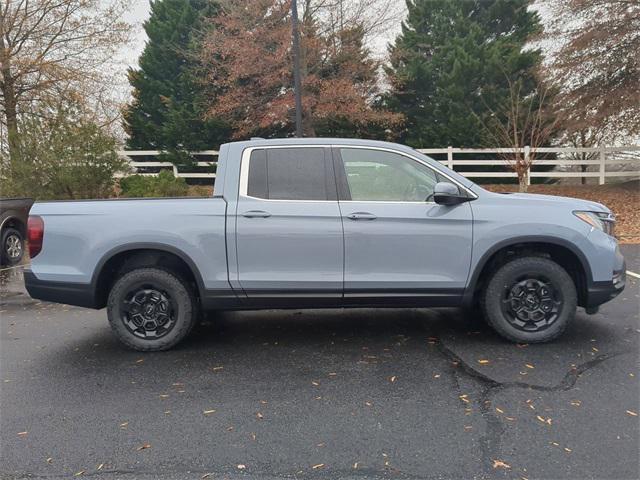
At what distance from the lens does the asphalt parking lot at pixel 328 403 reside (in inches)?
107

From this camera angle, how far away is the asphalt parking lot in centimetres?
272

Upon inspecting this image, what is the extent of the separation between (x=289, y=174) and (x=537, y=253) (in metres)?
2.34

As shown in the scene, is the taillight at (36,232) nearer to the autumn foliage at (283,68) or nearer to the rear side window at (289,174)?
the rear side window at (289,174)

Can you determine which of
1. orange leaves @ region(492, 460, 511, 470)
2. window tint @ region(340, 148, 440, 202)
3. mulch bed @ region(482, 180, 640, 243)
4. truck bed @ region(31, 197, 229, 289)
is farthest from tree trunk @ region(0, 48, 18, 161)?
mulch bed @ region(482, 180, 640, 243)

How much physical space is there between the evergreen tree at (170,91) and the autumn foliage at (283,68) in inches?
84.8

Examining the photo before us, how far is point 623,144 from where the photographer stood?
1830cm

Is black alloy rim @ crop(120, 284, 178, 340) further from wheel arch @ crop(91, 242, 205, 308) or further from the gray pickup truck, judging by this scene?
wheel arch @ crop(91, 242, 205, 308)

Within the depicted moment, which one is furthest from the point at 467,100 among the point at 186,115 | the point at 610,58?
the point at 186,115

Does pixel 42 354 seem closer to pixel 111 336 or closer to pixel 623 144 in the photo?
pixel 111 336

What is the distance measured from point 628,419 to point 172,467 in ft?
9.06

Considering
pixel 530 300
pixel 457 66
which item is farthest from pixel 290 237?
pixel 457 66

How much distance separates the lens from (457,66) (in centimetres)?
1838

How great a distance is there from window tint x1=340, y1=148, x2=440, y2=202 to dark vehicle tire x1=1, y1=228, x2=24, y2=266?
7.44 meters

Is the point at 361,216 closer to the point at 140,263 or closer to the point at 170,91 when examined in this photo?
the point at 140,263
